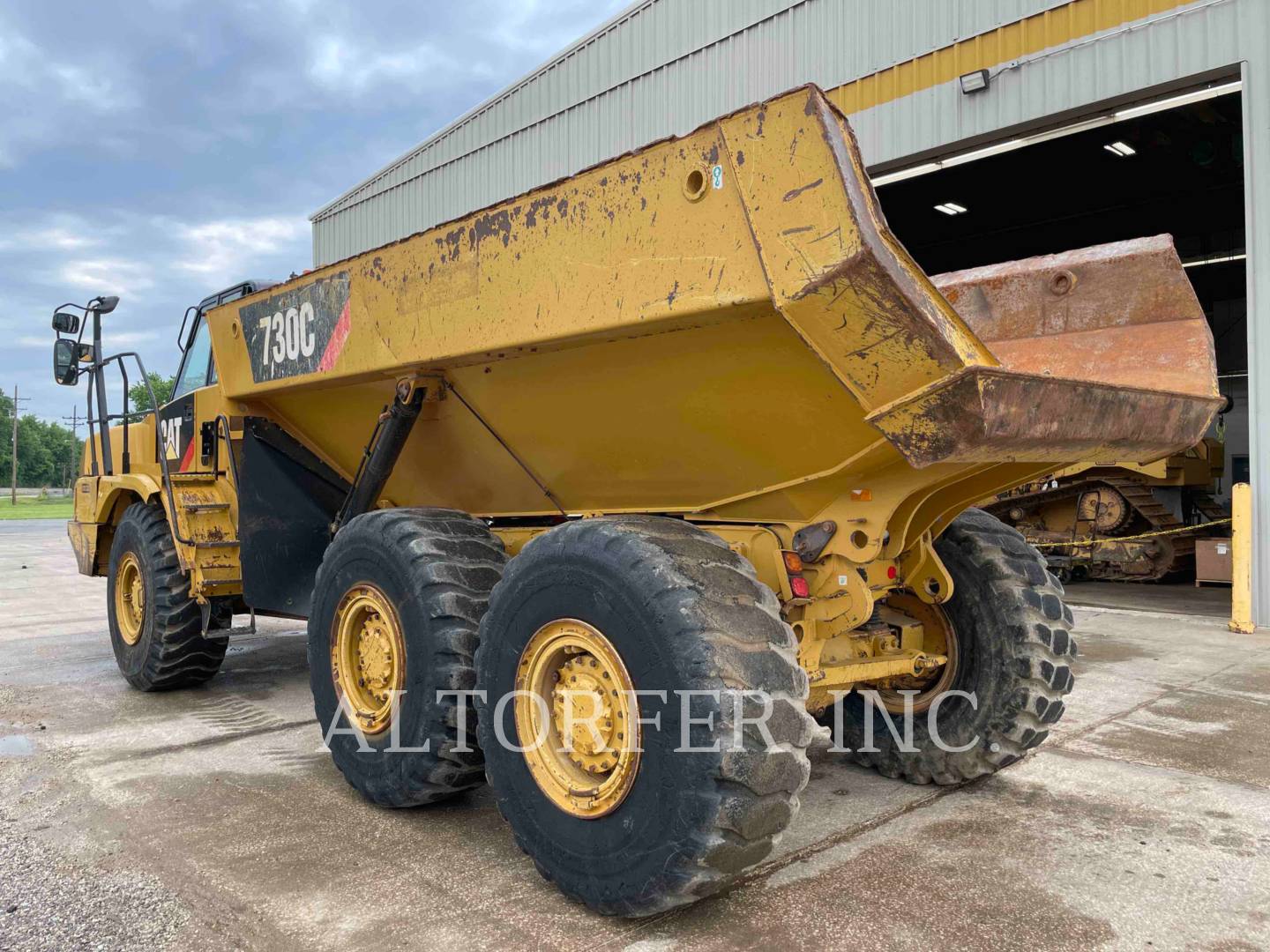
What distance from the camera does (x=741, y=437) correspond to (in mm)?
3148

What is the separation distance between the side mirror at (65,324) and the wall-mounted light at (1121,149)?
1189 centimetres

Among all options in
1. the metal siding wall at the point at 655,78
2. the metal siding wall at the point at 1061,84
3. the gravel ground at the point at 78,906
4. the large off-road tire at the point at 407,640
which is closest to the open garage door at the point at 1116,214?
the metal siding wall at the point at 1061,84

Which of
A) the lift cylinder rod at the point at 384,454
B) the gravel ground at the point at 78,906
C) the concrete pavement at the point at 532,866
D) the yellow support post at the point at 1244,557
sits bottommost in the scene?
the concrete pavement at the point at 532,866

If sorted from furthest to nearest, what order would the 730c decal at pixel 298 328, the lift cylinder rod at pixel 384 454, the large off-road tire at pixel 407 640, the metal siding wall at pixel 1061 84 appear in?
the metal siding wall at pixel 1061 84
the 730c decal at pixel 298 328
the lift cylinder rod at pixel 384 454
the large off-road tire at pixel 407 640

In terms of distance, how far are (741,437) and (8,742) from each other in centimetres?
416

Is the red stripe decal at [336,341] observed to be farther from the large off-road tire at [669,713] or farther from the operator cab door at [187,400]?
the operator cab door at [187,400]

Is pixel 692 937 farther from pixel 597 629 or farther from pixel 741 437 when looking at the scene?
pixel 741 437

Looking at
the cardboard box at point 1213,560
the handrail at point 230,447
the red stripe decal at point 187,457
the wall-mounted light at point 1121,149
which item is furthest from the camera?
the wall-mounted light at point 1121,149

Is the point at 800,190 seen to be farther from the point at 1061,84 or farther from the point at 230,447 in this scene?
the point at 1061,84

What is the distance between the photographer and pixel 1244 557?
823 cm

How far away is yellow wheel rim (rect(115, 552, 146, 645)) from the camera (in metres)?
5.98

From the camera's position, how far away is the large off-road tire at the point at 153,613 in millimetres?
5551

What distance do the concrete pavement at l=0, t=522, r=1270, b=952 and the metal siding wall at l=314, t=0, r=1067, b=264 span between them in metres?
6.99

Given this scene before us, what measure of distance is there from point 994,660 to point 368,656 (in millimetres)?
2562
